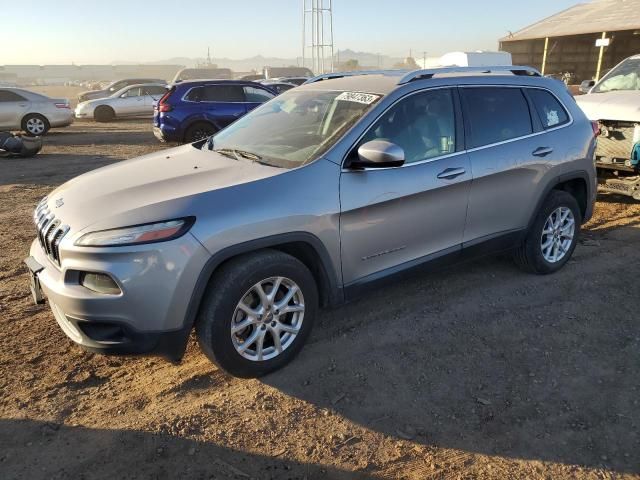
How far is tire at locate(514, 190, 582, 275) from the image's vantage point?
4465 mm

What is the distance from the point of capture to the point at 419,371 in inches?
128

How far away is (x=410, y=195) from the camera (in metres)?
3.44

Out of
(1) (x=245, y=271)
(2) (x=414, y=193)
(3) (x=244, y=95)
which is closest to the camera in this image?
(1) (x=245, y=271)

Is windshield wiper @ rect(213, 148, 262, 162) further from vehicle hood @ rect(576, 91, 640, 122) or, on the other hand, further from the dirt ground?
vehicle hood @ rect(576, 91, 640, 122)

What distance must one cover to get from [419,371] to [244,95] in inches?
427

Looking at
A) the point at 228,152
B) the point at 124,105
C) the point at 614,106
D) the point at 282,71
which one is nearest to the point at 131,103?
the point at 124,105

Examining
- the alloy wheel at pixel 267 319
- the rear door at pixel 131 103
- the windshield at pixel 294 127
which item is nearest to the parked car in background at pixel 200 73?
the rear door at pixel 131 103

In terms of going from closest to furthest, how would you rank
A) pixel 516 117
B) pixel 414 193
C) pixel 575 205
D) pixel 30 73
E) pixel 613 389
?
pixel 613 389 < pixel 414 193 < pixel 516 117 < pixel 575 205 < pixel 30 73

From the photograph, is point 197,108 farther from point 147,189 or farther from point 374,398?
point 374,398

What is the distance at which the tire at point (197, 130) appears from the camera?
1216 cm

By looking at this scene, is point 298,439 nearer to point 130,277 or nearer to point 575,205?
point 130,277

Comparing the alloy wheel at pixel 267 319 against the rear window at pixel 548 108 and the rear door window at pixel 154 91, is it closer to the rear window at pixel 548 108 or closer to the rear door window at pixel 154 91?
the rear window at pixel 548 108

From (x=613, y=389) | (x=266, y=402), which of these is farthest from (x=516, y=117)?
(x=266, y=402)

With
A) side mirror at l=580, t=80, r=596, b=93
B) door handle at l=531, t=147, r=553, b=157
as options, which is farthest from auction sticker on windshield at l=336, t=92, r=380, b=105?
side mirror at l=580, t=80, r=596, b=93
